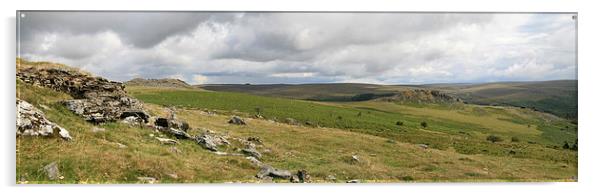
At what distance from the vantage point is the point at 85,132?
9797mm

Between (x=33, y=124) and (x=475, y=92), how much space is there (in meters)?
9.61

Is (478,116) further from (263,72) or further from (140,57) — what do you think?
(140,57)

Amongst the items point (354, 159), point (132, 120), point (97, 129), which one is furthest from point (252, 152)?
point (97, 129)

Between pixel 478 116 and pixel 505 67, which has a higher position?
pixel 505 67

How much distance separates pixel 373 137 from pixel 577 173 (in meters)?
4.67

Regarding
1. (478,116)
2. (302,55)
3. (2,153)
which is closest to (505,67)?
(478,116)

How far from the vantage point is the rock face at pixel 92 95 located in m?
10.5

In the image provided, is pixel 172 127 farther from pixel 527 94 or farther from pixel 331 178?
pixel 527 94

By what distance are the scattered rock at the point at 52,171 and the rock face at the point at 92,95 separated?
4.98ft

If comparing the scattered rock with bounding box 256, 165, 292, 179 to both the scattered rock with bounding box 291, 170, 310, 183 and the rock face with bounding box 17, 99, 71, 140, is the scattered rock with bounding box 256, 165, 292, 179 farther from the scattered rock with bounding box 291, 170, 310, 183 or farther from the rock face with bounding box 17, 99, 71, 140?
the rock face with bounding box 17, 99, 71, 140
